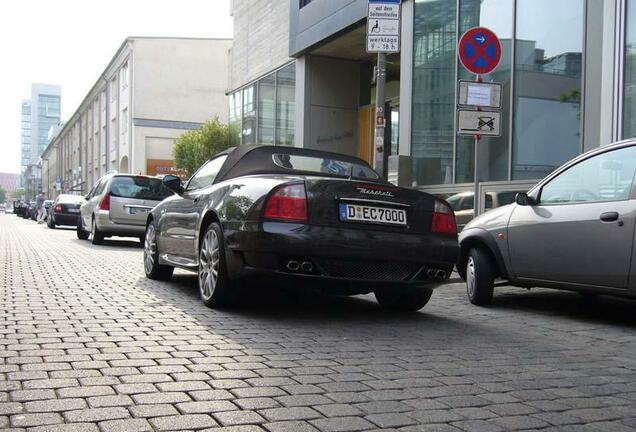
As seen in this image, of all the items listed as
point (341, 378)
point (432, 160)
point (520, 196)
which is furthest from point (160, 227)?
point (432, 160)

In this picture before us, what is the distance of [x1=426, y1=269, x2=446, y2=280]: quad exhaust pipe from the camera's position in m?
5.40

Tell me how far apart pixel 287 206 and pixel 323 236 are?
36 centimetres

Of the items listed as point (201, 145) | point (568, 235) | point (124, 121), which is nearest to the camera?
point (568, 235)

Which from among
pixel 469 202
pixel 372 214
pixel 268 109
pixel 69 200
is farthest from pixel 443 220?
pixel 69 200

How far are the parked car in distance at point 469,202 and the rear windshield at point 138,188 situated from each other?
6.40 m

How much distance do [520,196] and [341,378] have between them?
3.60 metres

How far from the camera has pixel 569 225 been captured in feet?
19.0

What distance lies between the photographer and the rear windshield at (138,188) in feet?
47.5

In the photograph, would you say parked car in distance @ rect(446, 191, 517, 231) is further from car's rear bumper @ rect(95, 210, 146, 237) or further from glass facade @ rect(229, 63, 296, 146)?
glass facade @ rect(229, 63, 296, 146)

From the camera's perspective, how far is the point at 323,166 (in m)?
6.41

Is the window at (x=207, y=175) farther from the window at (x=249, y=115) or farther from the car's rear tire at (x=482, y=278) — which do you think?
the window at (x=249, y=115)

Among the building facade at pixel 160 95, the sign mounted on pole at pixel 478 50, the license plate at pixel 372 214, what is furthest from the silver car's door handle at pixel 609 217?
the building facade at pixel 160 95

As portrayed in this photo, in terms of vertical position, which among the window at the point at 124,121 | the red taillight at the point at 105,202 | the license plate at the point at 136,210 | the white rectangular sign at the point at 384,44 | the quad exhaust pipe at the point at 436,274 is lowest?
the quad exhaust pipe at the point at 436,274

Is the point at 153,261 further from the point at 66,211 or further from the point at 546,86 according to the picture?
the point at 66,211
